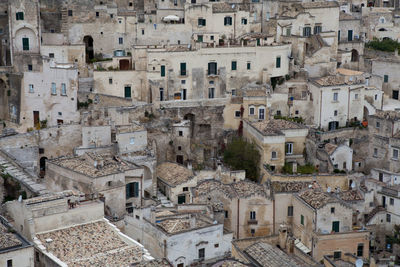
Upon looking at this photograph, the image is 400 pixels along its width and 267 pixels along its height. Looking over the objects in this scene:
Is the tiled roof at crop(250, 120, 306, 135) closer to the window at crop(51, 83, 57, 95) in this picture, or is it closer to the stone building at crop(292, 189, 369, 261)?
the stone building at crop(292, 189, 369, 261)

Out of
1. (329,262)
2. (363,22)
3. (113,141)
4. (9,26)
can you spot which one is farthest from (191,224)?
(363,22)

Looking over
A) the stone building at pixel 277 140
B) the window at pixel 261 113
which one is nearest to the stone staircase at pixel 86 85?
the stone building at pixel 277 140

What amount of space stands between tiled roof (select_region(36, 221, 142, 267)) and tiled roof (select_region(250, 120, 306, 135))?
15684mm

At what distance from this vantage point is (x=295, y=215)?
53.4m

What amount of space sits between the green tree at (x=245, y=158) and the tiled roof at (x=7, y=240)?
1942 centimetres

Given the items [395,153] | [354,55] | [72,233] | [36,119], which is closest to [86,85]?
[36,119]

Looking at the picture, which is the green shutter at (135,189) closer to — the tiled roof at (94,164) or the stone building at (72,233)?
the tiled roof at (94,164)

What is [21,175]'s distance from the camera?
54.0 m

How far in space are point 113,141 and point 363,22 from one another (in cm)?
2803

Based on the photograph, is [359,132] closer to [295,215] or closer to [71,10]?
[295,215]

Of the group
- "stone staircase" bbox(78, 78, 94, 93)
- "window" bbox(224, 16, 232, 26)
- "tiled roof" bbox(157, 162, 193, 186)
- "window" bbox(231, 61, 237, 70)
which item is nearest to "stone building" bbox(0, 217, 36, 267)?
"tiled roof" bbox(157, 162, 193, 186)

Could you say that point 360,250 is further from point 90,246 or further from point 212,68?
point 212,68

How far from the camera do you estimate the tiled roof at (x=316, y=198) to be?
5181 cm

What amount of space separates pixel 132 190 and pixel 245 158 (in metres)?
9.26
